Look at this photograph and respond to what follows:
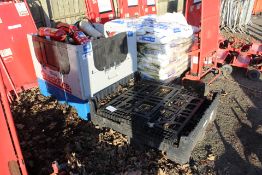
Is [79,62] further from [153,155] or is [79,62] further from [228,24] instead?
[228,24]

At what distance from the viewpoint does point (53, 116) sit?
17.5 feet

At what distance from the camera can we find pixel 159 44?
5824 mm

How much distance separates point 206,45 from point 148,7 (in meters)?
4.40

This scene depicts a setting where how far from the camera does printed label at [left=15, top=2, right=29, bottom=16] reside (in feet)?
20.2

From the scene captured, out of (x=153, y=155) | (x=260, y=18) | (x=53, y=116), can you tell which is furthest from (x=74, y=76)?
(x=260, y=18)

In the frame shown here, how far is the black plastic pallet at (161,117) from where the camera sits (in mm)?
4004

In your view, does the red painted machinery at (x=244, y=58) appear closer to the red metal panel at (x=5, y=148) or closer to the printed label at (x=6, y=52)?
the printed label at (x=6, y=52)

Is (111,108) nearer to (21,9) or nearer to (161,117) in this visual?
(161,117)

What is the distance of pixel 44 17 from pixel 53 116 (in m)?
3.79

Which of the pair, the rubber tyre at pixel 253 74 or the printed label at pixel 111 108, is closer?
the printed label at pixel 111 108

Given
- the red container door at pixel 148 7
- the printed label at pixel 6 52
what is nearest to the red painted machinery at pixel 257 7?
the red container door at pixel 148 7

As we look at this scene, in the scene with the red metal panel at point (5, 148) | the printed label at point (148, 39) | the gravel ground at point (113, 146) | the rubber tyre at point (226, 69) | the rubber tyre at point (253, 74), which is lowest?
the gravel ground at point (113, 146)

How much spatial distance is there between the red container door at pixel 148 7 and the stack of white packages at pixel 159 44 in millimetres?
3534

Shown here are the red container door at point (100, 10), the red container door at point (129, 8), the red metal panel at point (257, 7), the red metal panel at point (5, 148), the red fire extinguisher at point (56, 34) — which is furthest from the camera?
the red metal panel at point (257, 7)
